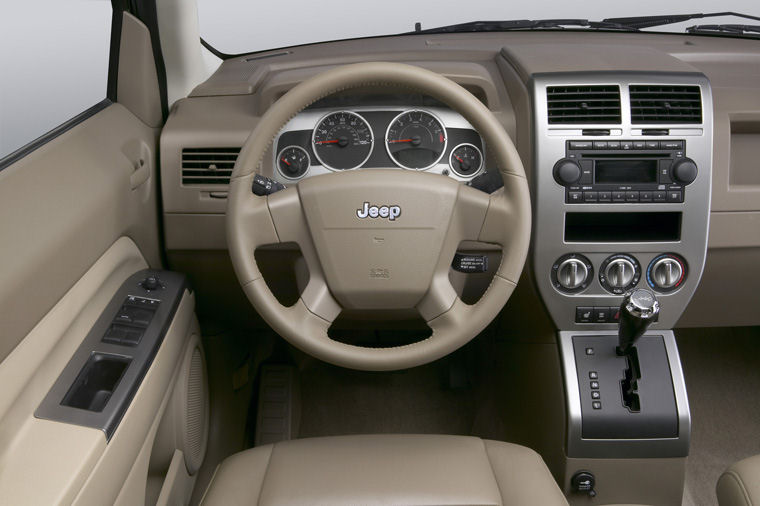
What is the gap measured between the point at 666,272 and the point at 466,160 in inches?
21.6

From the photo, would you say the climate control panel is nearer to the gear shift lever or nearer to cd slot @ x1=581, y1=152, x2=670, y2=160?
the gear shift lever

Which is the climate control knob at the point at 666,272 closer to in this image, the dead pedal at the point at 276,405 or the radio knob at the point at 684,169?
the radio knob at the point at 684,169

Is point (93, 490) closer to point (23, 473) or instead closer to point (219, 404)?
point (23, 473)

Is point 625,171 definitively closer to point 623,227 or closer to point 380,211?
point 623,227

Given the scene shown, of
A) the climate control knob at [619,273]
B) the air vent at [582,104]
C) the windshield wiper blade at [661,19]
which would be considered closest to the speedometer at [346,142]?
the air vent at [582,104]

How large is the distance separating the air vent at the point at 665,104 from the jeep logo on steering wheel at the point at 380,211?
634 mm

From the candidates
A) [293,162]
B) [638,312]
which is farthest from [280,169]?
[638,312]

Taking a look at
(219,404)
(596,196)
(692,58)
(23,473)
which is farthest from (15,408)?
(692,58)

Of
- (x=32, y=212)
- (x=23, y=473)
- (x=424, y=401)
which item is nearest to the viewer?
(x=23, y=473)

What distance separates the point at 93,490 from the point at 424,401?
4.93 feet

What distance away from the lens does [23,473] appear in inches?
39.2

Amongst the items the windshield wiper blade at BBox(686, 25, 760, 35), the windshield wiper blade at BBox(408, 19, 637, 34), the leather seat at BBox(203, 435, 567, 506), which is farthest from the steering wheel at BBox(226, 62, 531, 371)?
the windshield wiper blade at BBox(686, 25, 760, 35)

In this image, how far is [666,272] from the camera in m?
1.71

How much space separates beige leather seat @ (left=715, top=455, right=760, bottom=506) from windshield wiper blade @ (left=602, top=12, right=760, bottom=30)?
1352 mm
